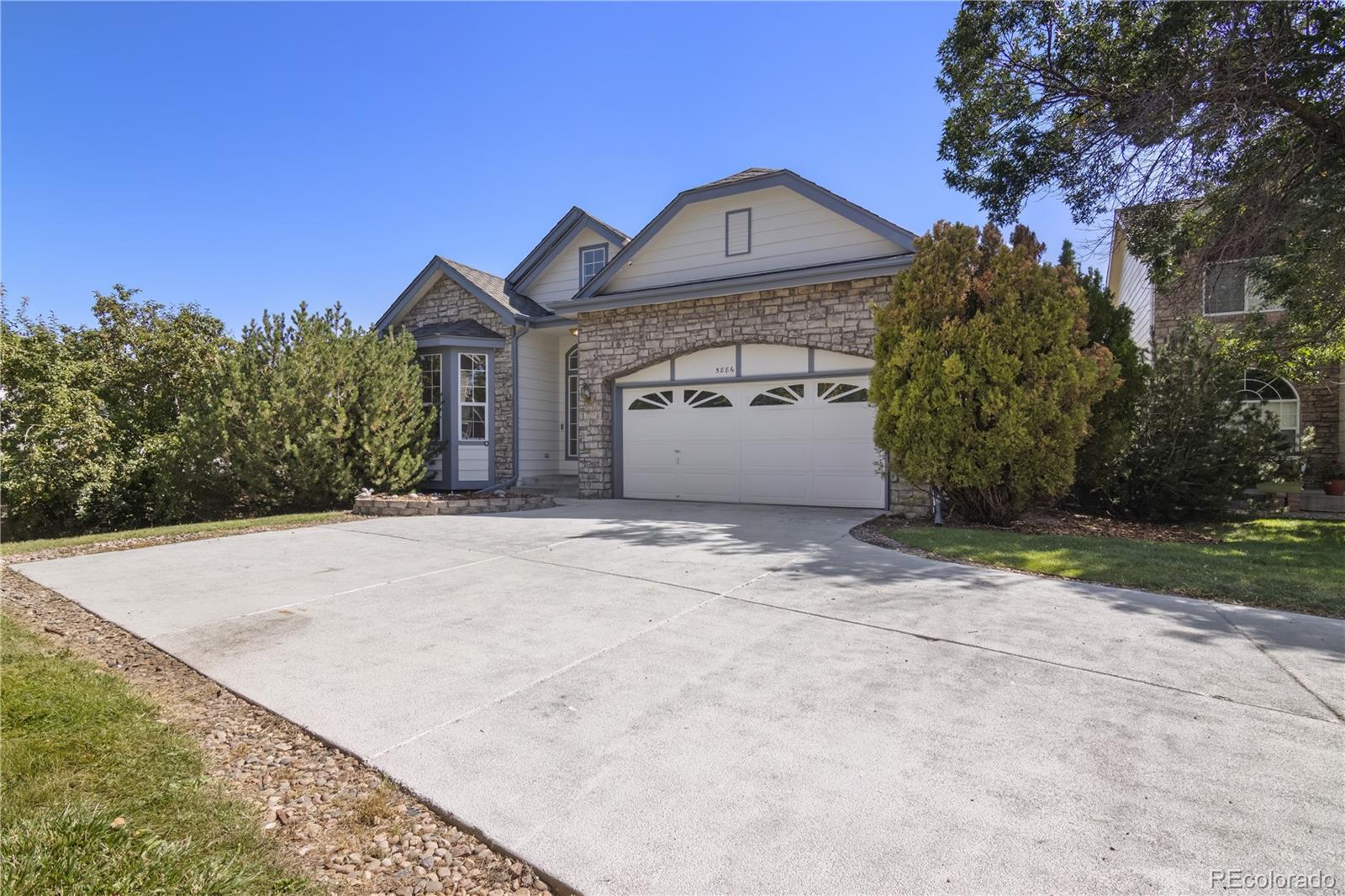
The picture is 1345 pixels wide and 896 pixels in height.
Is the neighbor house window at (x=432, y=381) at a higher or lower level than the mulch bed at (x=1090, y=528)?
higher

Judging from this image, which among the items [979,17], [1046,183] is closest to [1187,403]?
[1046,183]

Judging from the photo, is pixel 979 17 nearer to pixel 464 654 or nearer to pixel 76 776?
pixel 464 654

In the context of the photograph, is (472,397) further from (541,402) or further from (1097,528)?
(1097,528)

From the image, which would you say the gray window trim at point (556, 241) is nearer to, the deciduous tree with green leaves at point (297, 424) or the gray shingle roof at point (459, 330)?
the gray shingle roof at point (459, 330)

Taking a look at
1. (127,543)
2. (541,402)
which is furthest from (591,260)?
(127,543)

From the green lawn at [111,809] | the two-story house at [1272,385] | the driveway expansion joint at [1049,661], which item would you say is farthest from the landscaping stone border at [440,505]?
the two-story house at [1272,385]

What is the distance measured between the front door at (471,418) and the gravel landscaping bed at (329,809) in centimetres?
1011

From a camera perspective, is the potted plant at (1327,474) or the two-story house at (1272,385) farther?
the two-story house at (1272,385)

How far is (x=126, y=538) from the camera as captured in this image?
8.19 m

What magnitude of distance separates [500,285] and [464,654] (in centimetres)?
1310

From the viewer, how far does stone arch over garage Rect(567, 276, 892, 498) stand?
10273 mm

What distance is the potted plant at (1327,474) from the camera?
12.0m

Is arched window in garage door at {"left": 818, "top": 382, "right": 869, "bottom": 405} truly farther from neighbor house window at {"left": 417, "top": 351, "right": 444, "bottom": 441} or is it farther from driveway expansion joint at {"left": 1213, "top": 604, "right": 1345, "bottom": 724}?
neighbor house window at {"left": 417, "top": 351, "right": 444, "bottom": 441}

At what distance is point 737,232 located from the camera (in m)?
11.6
